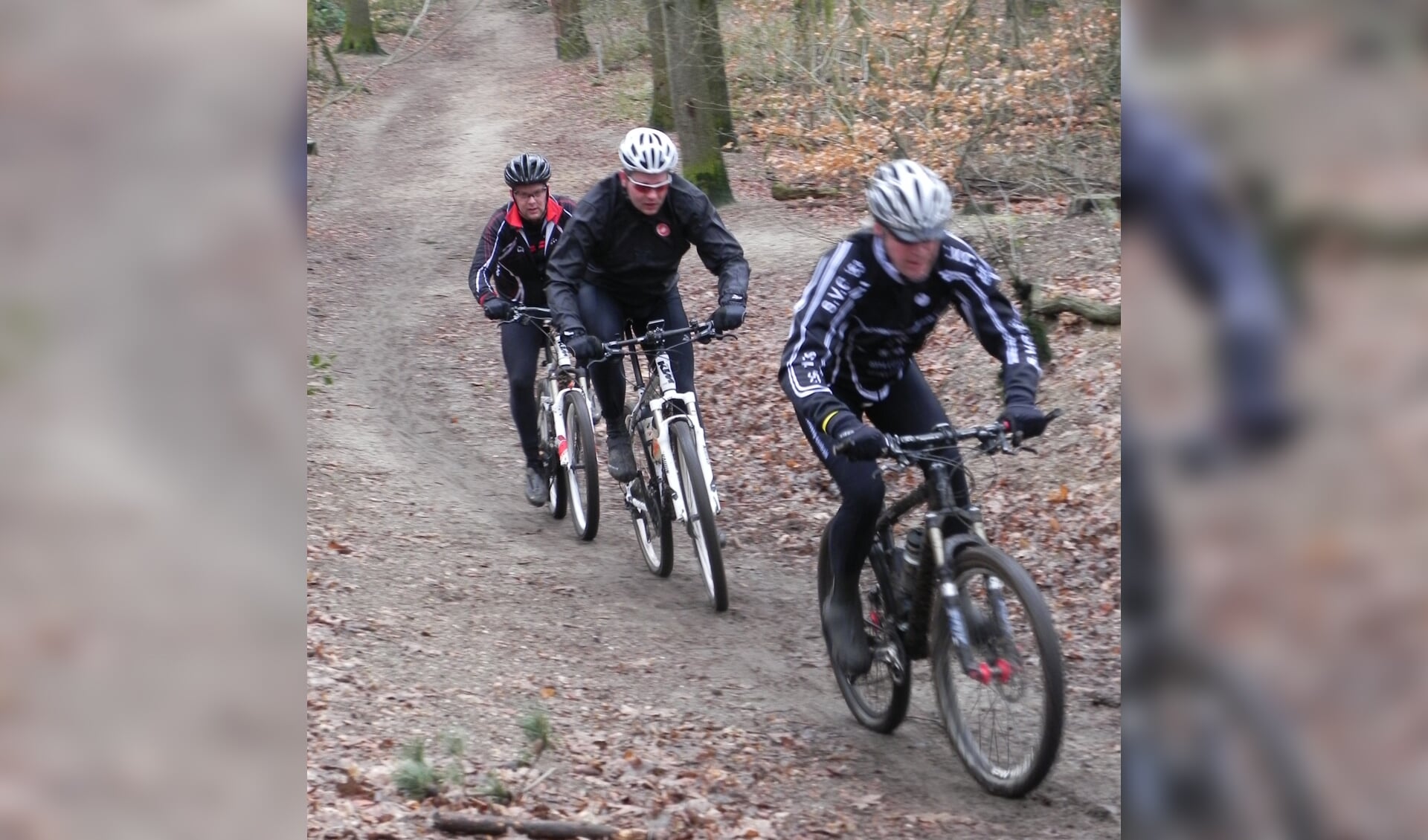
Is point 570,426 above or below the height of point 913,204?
below

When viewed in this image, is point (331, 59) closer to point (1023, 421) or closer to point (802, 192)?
point (802, 192)

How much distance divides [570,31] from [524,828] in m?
29.9

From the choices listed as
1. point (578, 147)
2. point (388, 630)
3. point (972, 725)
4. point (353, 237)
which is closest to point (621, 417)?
point (388, 630)

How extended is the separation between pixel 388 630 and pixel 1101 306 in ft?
20.7

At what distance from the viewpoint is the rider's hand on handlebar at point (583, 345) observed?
23.3ft

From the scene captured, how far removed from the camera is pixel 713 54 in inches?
720

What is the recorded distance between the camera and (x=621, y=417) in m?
8.26

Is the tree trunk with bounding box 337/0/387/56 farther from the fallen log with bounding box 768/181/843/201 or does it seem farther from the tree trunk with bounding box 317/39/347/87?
the fallen log with bounding box 768/181/843/201

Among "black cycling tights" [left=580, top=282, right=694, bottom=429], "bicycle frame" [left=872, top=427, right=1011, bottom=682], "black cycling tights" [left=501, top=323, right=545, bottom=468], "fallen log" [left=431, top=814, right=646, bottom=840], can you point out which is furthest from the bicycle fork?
"black cycling tights" [left=501, top=323, right=545, bottom=468]

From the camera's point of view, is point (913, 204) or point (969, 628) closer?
point (913, 204)

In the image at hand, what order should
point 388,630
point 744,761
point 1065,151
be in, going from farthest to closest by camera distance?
point 1065,151, point 388,630, point 744,761

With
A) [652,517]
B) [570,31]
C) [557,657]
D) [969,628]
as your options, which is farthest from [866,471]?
[570,31]

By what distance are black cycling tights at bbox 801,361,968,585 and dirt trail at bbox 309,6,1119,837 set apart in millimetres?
910
